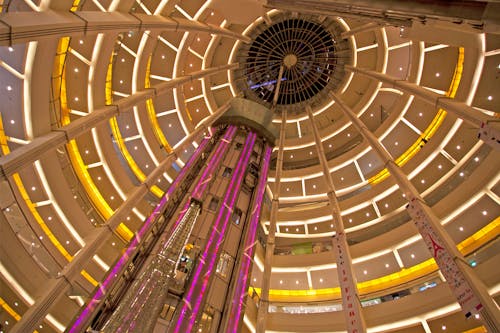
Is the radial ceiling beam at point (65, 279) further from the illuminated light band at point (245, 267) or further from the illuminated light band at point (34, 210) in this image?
the illuminated light band at point (34, 210)

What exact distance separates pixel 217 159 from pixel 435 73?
536 inches

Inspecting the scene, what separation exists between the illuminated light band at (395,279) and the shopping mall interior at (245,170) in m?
0.12

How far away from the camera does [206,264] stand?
11.1m

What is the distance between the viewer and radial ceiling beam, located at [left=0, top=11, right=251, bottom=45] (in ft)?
20.7

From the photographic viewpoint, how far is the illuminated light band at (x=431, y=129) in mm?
17342

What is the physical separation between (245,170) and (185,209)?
17.8 ft

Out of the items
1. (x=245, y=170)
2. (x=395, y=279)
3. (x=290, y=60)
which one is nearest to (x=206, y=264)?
(x=245, y=170)

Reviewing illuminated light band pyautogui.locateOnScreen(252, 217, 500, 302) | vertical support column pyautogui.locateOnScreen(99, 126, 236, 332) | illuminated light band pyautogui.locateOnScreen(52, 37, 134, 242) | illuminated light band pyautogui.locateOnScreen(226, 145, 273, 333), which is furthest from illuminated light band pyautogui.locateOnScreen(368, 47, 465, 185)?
illuminated light band pyautogui.locateOnScreen(52, 37, 134, 242)

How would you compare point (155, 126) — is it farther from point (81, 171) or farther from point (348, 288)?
point (348, 288)

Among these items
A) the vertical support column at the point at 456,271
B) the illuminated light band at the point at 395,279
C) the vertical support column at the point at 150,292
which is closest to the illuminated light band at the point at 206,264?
the vertical support column at the point at 150,292

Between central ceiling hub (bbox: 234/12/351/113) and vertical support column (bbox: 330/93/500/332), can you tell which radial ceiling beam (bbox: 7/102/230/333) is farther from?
central ceiling hub (bbox: 234/12/351/113)

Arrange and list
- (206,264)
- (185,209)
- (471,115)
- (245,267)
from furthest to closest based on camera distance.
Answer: (185,209) → (245,267) → (206,264) → (471,115)

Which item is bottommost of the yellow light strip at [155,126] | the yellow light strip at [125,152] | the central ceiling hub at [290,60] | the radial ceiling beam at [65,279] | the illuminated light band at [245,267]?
the radial ceiling beam at [65,279]

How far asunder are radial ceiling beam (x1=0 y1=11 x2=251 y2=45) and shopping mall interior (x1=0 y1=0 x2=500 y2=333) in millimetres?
54
